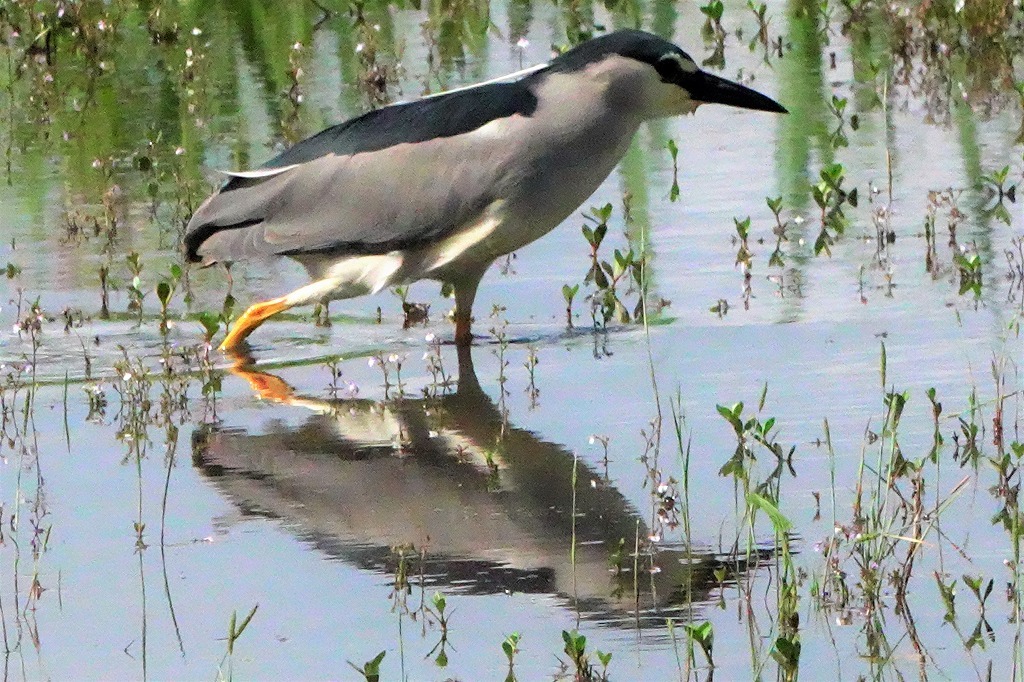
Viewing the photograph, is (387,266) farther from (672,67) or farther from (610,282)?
(672,67)

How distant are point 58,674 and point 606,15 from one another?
9.81m

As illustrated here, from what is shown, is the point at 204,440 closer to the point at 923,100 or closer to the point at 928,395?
the point at 928,395

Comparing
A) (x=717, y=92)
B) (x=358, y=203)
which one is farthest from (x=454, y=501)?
(x=717, y=92)

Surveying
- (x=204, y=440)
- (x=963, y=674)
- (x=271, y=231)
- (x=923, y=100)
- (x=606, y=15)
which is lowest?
(x=963, y=674)

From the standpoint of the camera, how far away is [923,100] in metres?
10.5

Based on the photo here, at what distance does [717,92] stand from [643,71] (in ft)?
1.18

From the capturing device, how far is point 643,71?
23.0 ft

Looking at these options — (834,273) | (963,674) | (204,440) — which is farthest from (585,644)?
(834,273)

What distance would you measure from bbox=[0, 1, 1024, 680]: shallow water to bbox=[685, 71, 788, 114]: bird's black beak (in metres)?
0.65

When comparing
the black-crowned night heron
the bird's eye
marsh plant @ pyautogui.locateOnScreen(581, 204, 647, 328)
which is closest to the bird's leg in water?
the black-crowned night heron

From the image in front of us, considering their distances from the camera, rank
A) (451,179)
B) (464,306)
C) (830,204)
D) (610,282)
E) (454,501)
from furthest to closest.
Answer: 1. (830,204)
2. (610,282)
3. (464,306)
4. (451,179)
5. (454,501)

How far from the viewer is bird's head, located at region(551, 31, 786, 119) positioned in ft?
22.9

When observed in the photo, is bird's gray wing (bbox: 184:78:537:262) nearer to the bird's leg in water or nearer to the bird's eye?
the bird's leg in water

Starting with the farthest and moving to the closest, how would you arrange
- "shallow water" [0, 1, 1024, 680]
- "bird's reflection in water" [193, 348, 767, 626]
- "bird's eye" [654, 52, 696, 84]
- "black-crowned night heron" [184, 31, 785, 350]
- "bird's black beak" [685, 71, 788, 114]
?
"bird's black beak" [685, 71, 788, 114] < "bird's eye" [654, 52, 696, 84] < "black-crowned night heron" [184, 31, 785, 350] < "bird's reflection in water" [193, 348, 767, 626] < "shallow water" [0, 1, 1024, 680]
